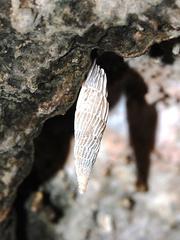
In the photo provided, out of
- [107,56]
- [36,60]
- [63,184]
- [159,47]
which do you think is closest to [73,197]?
[63,184]

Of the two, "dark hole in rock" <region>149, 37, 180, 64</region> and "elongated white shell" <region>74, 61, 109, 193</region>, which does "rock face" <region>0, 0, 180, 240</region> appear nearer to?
"elongated white shell" <region>74, 61, 109, 193</region>

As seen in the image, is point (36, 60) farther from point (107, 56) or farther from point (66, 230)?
point (66, 230)

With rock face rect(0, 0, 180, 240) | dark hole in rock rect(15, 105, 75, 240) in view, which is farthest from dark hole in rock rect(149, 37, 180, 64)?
dark hole in rock rect(15, 105, 75, 240)

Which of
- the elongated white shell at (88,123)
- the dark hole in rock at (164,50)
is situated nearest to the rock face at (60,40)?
the elongated white shell at (88,123)

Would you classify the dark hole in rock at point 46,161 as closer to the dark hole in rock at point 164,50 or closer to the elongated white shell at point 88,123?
the dark hole in rock at point 164,50

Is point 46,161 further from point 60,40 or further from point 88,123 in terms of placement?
point 60,40

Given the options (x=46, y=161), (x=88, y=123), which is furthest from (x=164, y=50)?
(x=46, y=161)
